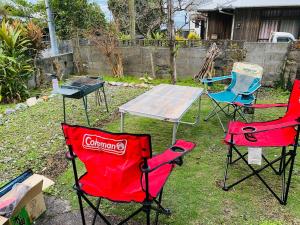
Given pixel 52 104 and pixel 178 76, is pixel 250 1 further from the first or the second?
pixel 52 104

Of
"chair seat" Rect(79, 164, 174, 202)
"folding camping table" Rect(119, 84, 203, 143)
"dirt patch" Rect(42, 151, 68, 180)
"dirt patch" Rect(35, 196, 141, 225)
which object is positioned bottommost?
"dirt patch" Rect(35, 196, 141, 225)

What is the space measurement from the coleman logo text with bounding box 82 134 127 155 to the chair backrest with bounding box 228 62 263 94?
9.79 feet

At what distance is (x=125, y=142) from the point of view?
1.46 metres

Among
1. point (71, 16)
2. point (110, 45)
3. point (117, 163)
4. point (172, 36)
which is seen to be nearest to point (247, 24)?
point (172, 36)

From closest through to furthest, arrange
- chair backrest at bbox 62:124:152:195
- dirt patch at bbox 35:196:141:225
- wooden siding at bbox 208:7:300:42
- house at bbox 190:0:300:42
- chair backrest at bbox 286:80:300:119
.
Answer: chair backrest at bbox 62:124:152:195 → dirt patch at bbox 35:196:141:225 → chair backrest at bbox 286:80:300:119 → house at bbox 190:0:300:42 → wooden siding at bbox 208:7:300:42

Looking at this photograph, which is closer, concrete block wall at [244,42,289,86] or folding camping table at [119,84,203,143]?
folding camping table at [119,84,203,143]

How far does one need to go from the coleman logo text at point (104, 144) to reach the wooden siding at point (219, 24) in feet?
34.6

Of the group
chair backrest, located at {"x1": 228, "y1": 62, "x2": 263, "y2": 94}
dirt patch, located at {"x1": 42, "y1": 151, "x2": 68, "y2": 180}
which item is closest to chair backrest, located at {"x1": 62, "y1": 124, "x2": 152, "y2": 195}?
dirt patch, located at {"x1": 42, "y1": 151, "x2": 68, "y2": 180}

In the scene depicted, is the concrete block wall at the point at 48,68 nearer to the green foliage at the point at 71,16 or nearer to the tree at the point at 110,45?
the tree at the point at 110,45

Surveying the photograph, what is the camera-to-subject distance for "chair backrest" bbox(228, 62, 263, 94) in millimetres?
3928

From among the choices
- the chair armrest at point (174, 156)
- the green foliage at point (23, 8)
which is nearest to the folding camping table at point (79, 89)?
the chair armrest at point (174, 156)

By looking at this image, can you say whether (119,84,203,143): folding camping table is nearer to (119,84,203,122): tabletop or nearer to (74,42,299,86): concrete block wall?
(119,84,203,122): tabletop

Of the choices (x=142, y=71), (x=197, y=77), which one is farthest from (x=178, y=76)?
(x=142, y=71)

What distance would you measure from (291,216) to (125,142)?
1.56m
